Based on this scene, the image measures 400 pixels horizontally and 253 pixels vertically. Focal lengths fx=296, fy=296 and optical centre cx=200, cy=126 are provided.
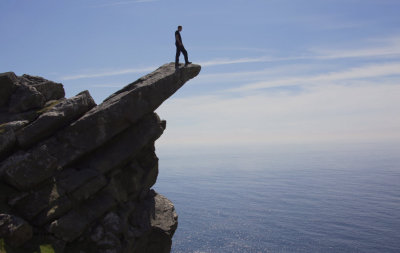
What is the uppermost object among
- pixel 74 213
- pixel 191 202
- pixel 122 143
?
pixel 122 143

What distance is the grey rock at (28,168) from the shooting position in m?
20.3

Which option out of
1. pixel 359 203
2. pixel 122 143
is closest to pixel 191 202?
pixel 359 203

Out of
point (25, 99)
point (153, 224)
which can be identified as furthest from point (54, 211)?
point (25, 99)

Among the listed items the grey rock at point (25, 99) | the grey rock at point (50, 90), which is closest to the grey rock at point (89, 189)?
the grey rock at point (25, 99)

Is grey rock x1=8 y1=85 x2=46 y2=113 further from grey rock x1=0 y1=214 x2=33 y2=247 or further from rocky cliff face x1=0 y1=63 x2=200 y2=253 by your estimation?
grey rock x1=0 y1=214 x2=33 y2=247

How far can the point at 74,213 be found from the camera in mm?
22234

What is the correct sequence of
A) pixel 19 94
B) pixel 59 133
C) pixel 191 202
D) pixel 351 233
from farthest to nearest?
pixel 191 202 → pixel 351 233 → pixel 19 94 → pixel 59 133

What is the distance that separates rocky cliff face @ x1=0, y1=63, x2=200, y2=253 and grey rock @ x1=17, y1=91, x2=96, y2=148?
2.9 inches

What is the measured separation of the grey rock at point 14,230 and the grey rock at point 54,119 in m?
5.67

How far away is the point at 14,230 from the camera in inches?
727

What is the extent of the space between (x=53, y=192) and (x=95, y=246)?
5.11 meters

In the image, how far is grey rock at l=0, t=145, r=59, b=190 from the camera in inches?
798

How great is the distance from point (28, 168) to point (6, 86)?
369 inches

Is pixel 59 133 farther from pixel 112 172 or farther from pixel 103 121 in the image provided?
pixel 112 172
